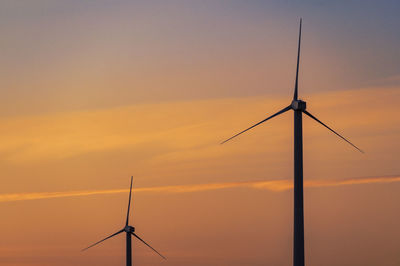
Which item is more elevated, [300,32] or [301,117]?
[300,32]

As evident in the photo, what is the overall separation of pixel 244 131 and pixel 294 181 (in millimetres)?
8585

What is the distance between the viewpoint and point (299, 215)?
98.9 metres

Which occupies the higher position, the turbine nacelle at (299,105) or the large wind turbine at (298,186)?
the turbine nacelle at (299,105)

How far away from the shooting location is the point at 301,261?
320 ft

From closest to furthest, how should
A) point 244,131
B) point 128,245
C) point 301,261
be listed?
point 301,261
point 244,131
point 128,245

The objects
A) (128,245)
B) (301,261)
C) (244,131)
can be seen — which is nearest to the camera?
(301,261)

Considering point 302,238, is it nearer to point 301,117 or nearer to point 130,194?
point 301,117

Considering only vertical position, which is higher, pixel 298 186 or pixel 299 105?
pixel 299 105

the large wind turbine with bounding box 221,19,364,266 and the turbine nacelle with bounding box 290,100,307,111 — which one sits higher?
the turbine nacelle with bounding box 290,100,307,111

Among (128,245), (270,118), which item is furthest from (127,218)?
(270,118)

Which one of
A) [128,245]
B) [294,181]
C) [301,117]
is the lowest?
[128,245]

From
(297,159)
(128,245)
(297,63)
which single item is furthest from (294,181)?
(128,245)

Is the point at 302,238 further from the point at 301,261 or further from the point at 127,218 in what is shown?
the point at 127,218

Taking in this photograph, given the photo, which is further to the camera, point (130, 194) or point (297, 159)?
point (130, 194)
